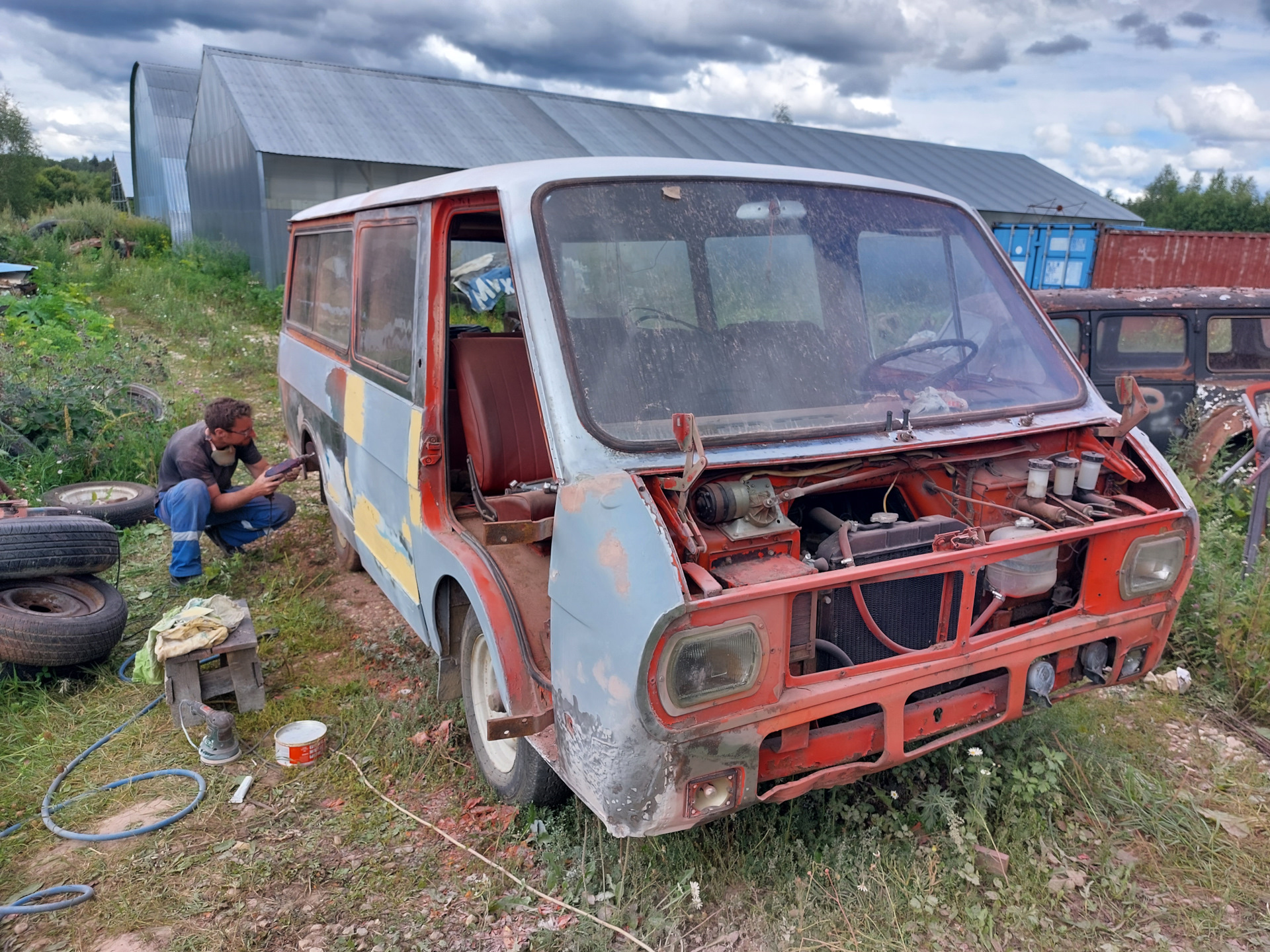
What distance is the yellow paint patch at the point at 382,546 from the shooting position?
3493mm

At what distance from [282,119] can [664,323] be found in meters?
15.9

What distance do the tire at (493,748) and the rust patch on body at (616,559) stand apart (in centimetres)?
89

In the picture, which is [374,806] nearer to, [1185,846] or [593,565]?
[593,565]

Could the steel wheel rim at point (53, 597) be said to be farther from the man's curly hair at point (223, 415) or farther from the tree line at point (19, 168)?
the tree line at point (19, 168)

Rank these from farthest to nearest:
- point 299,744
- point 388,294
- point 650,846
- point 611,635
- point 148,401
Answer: point 148,401 → point 388,294 → point 299,744 → point 650,846 → point 611,635

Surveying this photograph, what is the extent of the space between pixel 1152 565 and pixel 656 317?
178cm

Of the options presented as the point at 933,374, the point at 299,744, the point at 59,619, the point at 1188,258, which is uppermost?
the point at 1188,258

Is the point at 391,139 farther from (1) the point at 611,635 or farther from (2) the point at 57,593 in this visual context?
(1) the point at 611,635

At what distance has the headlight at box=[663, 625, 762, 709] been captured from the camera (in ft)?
6.80

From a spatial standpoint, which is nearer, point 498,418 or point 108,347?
point 498,418

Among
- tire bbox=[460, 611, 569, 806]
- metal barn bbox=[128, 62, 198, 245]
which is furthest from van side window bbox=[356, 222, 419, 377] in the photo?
metal barn bbox=[128, 62, 198, 245]

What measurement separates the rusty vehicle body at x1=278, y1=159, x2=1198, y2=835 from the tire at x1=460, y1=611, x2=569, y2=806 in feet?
0.05

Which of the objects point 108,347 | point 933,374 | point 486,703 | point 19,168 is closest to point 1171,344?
point 933,374

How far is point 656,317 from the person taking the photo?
2740 millimetres
